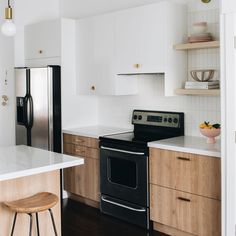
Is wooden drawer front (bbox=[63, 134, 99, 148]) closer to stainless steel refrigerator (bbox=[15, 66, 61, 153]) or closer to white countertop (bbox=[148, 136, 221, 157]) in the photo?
stainless steel refrigerator (bbox=[15, 66, 61, 153])

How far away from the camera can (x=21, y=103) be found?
487 centimetres

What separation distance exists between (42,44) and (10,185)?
8.08 ft

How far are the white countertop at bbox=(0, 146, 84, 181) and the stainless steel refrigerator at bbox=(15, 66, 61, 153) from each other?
4.23 ft

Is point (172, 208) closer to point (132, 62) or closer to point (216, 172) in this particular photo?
point (216, 172)

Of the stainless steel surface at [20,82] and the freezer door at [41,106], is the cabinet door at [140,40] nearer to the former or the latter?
the freezer door at [41,106]

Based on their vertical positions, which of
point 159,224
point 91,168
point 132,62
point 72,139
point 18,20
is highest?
point 18,20

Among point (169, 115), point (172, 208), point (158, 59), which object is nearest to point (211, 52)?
point (158, 59)

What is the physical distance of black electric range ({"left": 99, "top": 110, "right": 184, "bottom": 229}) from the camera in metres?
3.84

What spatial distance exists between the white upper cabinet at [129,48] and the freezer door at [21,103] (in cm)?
67

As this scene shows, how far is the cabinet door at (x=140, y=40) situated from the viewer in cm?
390

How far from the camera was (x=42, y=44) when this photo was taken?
491 cm

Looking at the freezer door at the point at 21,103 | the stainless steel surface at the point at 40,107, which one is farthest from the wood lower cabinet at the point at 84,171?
the freezer door at the point at 21,103
